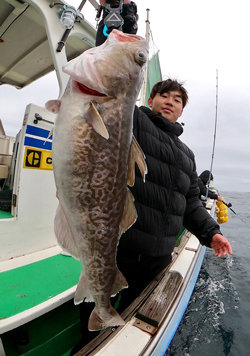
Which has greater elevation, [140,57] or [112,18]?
[112,18]

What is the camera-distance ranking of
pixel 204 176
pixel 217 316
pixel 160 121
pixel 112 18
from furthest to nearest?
pixel 204 176
pixel 217 316
pixel 160 121
pixel 112 18

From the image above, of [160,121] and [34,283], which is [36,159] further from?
[160,121]

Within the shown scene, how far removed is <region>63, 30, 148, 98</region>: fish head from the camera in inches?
48.2

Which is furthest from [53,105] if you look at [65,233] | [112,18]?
[112,18]

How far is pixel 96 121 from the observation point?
47.6 inches

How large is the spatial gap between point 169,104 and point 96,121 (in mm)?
1242

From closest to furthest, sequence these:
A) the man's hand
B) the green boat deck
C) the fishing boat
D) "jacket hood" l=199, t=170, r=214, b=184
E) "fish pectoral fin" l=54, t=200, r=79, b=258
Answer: "fish pectoral fin" l=54, t=200, r=79, b=258 → the fishing boat → the green boat deck → the man's hand → "jacket hood" l=199, t=170, r=214, b=184

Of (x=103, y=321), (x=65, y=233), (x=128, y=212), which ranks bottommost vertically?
(x=103, y=321)

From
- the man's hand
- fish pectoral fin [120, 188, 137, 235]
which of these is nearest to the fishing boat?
the man's hand

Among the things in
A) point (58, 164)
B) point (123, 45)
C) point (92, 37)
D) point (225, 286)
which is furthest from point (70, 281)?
point (225, 286)

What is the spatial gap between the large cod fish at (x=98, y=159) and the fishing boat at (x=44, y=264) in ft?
1.99

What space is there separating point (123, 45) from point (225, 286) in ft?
22.4

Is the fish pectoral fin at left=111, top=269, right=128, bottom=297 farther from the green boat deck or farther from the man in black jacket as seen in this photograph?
the green boat deck

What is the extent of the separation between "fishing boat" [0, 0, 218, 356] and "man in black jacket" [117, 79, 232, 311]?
1.15 ft
